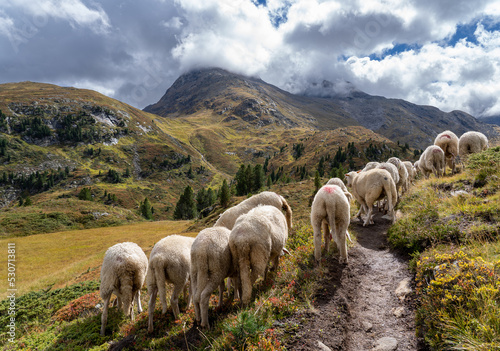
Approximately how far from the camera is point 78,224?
227ft

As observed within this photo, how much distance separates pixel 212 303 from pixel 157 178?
20111cm

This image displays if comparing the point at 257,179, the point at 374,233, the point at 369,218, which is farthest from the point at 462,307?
the point at 257,179

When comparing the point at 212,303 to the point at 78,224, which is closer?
the point at 212,303

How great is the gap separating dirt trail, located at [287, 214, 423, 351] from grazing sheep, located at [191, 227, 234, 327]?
2749 millimetres

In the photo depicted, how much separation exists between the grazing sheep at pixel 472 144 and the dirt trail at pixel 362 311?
1707cm

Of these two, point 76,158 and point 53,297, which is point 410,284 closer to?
point 53,297

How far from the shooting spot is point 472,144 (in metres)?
19.5

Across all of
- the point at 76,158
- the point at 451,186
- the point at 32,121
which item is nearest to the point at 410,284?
the point at 451,186

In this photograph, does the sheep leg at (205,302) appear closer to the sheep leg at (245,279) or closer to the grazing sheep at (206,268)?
the grazing sheep at (206,268)

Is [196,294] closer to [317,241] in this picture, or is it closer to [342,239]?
[317,241]

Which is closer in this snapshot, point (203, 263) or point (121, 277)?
point (203, 263)

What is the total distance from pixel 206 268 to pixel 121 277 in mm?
5019

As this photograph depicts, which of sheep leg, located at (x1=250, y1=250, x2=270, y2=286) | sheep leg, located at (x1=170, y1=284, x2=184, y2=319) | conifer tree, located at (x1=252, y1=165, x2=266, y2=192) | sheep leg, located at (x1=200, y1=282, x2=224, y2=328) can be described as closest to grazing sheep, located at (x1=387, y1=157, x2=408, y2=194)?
sheep leg, located at (x1=250, y1=250, x2=270, y2=286)

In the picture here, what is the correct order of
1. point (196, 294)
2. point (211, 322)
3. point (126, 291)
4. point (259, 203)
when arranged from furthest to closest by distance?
point (259, 203), point (126, 291), point (211, 322), point (196, 294)
